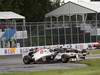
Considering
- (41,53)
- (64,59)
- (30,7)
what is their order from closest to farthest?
(64,59), (41,53), (30,7)

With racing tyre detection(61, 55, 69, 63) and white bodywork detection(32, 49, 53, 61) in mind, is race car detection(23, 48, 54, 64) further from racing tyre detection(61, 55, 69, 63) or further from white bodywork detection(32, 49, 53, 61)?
racing tyre detection(61, 55, 69, 63)

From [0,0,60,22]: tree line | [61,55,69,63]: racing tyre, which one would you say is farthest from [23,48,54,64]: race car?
[0,0,60,22]: tree line

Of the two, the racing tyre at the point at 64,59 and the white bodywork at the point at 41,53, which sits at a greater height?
the white bodywork at the point at 41,53

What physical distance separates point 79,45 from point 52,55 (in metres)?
15.0

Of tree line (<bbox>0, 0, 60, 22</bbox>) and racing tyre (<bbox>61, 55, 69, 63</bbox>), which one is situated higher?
tree line (<bbox>0, 0, 60, 22</bbox>)

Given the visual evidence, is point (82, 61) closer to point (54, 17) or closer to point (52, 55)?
point (52, 55)

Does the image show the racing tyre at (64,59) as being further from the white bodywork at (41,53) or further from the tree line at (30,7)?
the tree line at (30,7)

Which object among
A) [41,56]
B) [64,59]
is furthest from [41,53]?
[64,59]

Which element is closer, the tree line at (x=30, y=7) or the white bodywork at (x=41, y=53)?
the white bodywork at (x=41, y=53)

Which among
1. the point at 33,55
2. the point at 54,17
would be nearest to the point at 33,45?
the point at 33,55

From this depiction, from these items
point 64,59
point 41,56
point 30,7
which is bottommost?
point 64,59

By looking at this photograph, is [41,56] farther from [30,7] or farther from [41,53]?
[30,7]

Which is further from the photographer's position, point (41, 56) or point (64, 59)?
point (41, 56)

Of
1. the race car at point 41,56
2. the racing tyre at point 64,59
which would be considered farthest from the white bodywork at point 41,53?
the racing tyre at point 64,59
